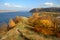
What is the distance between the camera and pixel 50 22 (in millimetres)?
2348

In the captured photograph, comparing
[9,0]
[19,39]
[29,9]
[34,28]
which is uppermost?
[9,0]

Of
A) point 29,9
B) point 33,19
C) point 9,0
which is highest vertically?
point 9,0

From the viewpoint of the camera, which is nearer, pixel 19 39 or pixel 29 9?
pixel 19 39

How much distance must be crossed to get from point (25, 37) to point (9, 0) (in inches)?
35.7

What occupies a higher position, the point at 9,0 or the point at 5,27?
the point at 9,0

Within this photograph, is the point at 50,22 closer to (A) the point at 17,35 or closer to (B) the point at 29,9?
(B) the point at 29,9

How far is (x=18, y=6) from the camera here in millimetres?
2480

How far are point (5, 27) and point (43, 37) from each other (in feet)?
2.82

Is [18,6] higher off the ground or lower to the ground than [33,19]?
higher

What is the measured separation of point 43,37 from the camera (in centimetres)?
232

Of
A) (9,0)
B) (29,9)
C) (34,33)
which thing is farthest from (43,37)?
(9,0)

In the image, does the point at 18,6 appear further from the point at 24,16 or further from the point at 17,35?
the point at 17,35

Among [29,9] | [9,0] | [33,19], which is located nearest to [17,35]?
[33,19]

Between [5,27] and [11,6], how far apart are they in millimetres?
498
